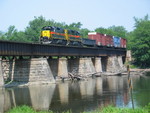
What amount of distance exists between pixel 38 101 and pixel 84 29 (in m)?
128

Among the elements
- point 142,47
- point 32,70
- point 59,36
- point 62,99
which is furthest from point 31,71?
point 142,47

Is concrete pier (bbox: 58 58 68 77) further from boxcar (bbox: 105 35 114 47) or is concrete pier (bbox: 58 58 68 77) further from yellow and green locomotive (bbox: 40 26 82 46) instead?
boxcar (bbox: 105 35 114 47)

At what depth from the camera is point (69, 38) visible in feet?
194

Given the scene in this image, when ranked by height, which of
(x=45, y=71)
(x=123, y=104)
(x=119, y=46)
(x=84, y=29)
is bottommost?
(x=123, y=104)

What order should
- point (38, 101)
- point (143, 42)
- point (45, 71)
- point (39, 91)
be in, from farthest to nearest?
1. point (143, 42)
2. point (45, 71)
3. point (39, 91)
4. point (38, 101)

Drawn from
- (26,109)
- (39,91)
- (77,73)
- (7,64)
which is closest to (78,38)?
(77,73)

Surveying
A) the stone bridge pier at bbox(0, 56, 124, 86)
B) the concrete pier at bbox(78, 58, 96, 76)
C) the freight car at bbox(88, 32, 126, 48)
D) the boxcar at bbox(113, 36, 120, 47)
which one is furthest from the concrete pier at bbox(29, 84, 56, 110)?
the boxcar at bbox(113, 36, 120, 47)

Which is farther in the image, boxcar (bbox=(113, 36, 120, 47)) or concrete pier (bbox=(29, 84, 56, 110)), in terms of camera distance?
boxcar (bbox=(113, 36, 120, 47))

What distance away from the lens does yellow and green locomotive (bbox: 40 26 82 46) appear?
2037 inches

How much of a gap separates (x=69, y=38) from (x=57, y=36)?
5.74 meters

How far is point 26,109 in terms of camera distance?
1005 inches

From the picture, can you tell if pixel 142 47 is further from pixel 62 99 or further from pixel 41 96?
pixel 62 99

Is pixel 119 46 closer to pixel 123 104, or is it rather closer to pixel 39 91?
pixel 39 91

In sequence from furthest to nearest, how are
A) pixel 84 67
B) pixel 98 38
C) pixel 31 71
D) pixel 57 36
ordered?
pixel 98 38 < pixel 84 67 < pixel 57 36 < pixel 31 71
